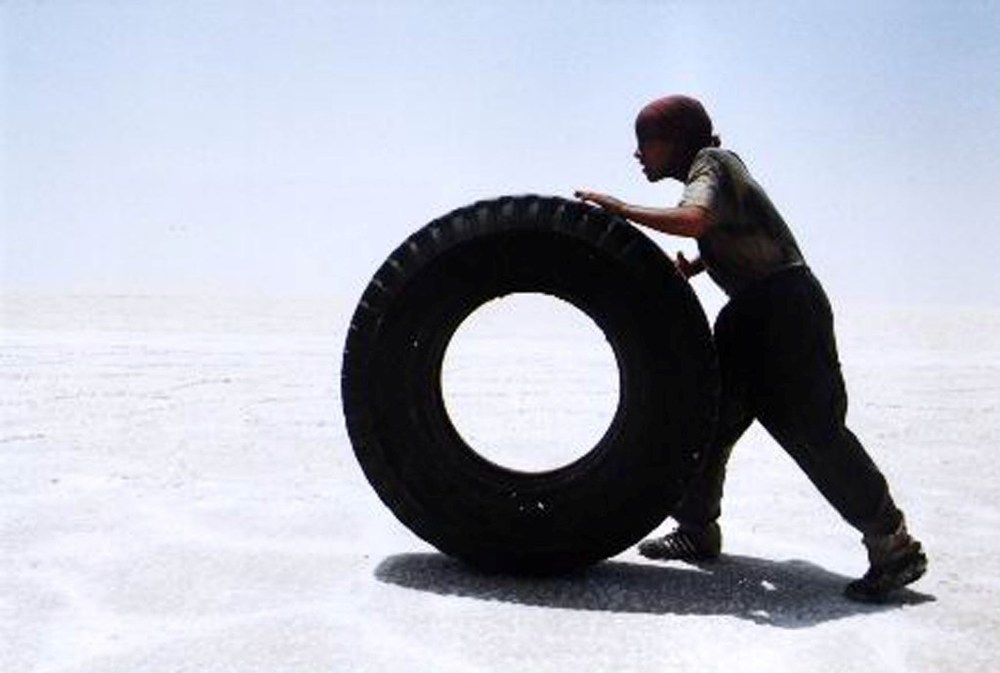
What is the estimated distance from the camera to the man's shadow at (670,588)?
3.15 metres

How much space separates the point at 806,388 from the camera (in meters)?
3.47

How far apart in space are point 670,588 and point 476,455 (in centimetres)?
75

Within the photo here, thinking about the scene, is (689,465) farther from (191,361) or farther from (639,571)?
(191,361)

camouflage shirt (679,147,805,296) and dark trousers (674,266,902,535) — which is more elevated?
camouflage shirt (679,147,805,296)

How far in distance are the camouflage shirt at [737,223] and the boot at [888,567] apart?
92cm

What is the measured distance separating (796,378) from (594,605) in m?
→ 1.00

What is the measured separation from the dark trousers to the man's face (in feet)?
1.63

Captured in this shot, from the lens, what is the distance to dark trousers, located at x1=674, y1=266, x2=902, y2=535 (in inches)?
135

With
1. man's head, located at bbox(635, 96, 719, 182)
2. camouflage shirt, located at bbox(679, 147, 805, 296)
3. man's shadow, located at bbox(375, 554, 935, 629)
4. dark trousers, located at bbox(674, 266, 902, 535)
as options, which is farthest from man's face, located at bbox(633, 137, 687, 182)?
man's shadow, located at bbox(375, 554, 935, 629)

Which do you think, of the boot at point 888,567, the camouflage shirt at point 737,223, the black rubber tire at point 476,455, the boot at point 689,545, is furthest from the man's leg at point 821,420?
the boot at point 689,545

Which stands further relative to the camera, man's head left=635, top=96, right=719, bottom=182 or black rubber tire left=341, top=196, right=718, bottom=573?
man's head left=635, top=96, right=719, bottom=182

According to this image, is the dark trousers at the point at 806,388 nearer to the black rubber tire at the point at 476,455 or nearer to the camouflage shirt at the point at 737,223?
the camouflage shirt at the point at 737,223

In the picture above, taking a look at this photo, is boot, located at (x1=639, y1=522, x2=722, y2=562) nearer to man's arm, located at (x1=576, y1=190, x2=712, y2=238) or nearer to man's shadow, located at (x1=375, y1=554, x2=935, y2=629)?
man's shadow, located at (x1=375, y1=554, x2=935, y2=629)

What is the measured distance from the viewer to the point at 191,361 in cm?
1066
